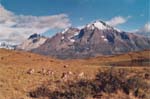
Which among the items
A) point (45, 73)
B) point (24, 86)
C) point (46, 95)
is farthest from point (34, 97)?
point (45, 73)

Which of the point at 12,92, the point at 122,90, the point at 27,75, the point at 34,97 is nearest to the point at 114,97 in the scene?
the point at 122,90

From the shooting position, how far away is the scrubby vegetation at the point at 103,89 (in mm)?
18219

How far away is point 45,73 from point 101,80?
24.9 ft

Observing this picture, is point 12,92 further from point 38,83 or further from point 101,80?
point 101,80

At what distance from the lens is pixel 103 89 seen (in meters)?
19.2

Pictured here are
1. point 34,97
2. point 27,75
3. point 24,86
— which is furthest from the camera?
point 27,75

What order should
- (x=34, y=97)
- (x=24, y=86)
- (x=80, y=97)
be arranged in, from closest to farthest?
(x=80, y=97) → (x=34, y=97) → (x=24, y=86)

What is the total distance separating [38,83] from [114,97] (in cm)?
613

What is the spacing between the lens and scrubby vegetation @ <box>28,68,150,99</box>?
1822cm

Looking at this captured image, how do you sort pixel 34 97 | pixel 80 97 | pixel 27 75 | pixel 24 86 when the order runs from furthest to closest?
pixel 27 75 < pixel 24 86 < pixel 34 97 < pixel 80 97

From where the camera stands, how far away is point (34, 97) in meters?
18.8

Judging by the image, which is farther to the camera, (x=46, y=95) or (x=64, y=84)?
(x=64, y=84)

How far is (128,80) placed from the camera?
19469 millimetres

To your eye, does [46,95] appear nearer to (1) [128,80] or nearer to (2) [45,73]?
(1) [128,80]
